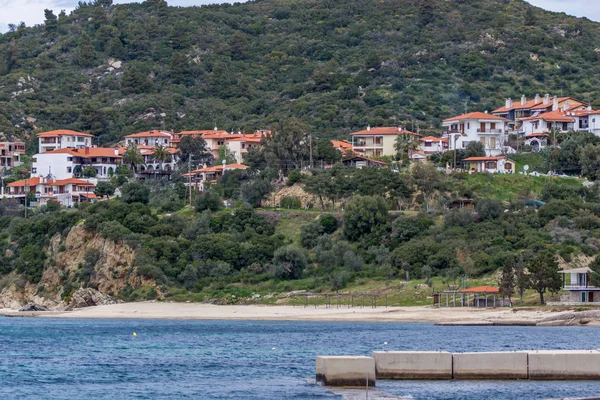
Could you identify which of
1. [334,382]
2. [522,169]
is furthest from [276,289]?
[334,382]

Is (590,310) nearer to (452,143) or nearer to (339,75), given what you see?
(452,143)

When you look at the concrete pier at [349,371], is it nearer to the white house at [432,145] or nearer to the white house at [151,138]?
the white house at [432,145]

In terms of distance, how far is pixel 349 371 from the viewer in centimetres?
3847

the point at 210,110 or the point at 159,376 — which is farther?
the point at 210,110

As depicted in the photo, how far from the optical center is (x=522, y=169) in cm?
10612

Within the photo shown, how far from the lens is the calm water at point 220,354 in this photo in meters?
39.0

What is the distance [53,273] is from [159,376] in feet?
163

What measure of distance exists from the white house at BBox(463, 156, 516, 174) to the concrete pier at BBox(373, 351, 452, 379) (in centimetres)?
6565

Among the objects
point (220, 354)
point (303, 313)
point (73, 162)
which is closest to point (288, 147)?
point (73, 162)

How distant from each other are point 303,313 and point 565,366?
3760 centimetres

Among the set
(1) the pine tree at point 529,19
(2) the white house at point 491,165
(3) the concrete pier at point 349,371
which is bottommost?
(3) the concrete pier at point 349,371

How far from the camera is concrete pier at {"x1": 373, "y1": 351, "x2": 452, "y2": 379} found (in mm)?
39500

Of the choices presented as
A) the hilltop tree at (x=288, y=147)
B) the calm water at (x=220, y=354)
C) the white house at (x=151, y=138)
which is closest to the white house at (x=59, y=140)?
the white house at (x=151, y=138)

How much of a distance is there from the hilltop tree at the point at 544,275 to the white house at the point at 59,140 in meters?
73.8
